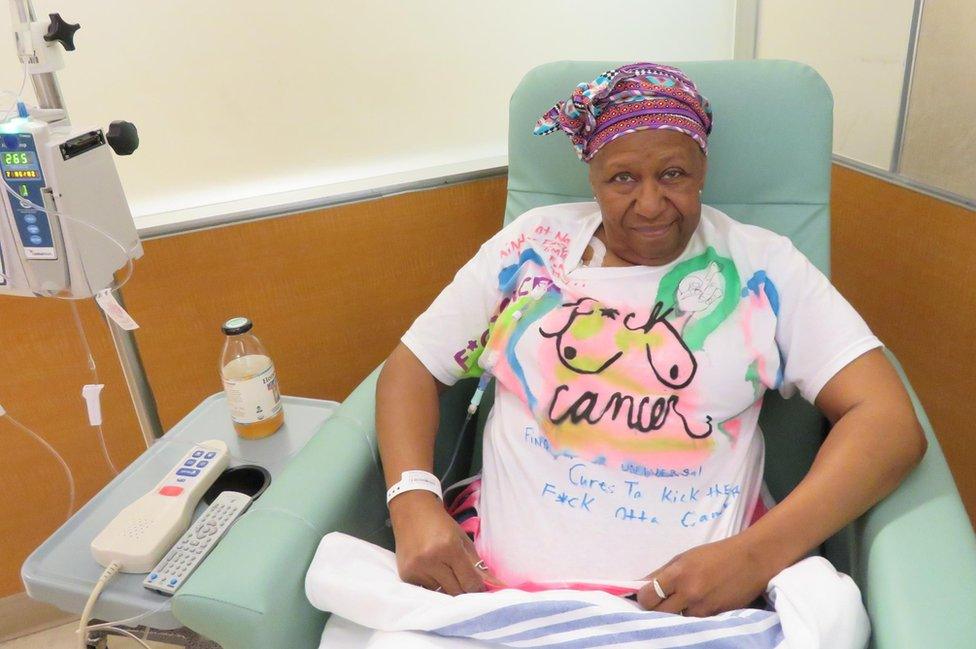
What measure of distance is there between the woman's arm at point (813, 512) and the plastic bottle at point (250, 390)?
30.3 inches

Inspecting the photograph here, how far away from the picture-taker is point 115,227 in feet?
3.91

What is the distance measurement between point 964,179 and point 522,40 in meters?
0.95

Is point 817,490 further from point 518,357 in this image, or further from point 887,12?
point 887,12

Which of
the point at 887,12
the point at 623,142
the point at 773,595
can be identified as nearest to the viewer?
the point at 773,595

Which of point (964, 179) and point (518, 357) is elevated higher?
point (964, 179)

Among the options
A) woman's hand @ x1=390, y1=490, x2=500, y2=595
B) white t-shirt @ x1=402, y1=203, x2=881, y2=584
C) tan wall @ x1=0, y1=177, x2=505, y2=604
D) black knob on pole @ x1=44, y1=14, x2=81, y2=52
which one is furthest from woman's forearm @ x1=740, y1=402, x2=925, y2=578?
black knob on pole @ x1=44, y1=14, x2=81, y2=52

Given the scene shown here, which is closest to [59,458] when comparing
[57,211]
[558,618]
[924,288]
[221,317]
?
[221,317]

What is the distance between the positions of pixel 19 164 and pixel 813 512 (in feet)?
4.03

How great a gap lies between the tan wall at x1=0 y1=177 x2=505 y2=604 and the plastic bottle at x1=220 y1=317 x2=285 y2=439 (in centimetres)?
21

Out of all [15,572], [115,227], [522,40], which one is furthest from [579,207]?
[15,572]

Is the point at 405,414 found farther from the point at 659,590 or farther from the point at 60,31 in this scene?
the point at 60,31

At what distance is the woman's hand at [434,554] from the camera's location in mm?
988

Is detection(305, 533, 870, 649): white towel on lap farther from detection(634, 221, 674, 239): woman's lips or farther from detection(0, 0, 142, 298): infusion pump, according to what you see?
detection(0, 0, 142, 298): infusion pump

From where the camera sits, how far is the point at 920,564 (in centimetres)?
82
